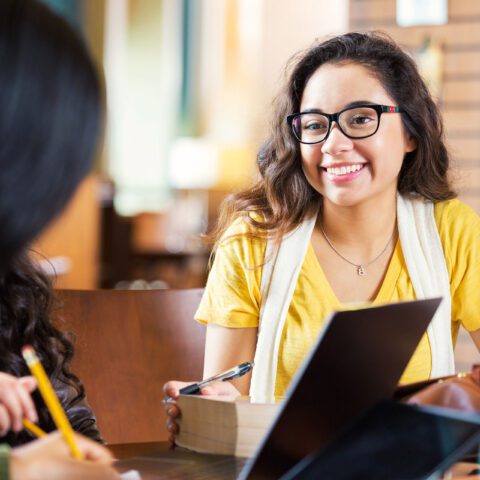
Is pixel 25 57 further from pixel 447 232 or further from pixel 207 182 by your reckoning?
pixel 207 182

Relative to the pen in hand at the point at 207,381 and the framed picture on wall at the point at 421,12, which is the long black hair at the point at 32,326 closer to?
the pen in hand at the point at 207,381

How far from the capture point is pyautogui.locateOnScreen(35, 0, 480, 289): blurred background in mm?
7852

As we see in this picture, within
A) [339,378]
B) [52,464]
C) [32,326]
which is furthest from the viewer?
[32,326]

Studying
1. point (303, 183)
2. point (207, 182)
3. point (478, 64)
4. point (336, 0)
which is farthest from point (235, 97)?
point (303, 183)

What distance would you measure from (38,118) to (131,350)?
1086 mm

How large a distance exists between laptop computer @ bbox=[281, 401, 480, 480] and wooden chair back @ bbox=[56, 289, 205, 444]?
0.98 meters

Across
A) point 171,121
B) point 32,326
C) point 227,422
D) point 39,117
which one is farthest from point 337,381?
point 171,121

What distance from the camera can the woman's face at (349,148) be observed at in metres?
1.79

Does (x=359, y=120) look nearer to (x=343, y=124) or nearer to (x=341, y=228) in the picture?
(x=343, y=124)

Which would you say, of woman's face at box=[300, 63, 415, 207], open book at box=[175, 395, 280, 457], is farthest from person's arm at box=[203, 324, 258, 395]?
open book at box=[175, 395, 280, 457]

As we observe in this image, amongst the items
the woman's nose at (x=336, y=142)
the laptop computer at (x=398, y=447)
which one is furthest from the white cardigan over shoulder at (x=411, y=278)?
the laptop computer at (x=398, y=447)

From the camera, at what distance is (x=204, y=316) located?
6.21 feet

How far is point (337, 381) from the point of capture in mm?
958

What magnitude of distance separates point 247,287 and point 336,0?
20.9 ft
